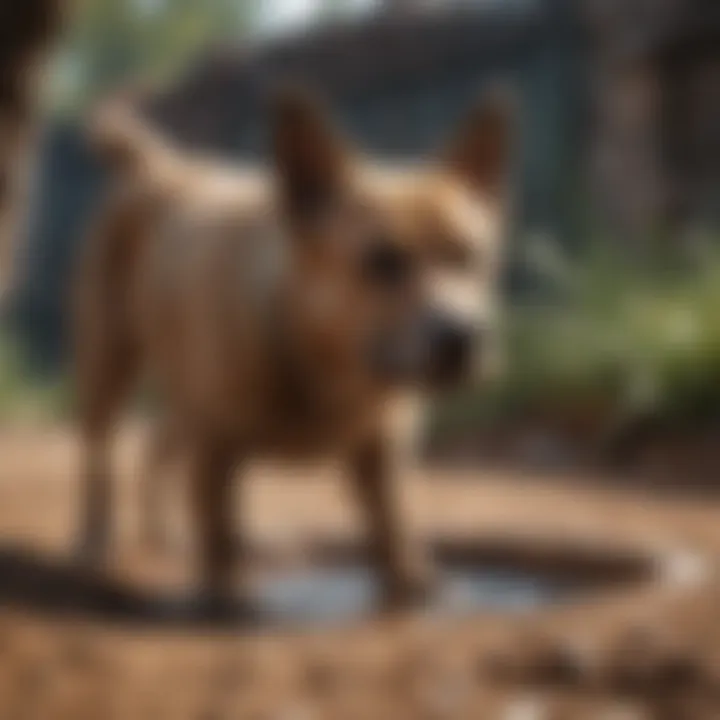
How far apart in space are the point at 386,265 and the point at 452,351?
206mm

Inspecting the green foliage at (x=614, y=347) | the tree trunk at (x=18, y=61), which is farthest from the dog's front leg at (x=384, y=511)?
the green foliage at (x=614, y=347)

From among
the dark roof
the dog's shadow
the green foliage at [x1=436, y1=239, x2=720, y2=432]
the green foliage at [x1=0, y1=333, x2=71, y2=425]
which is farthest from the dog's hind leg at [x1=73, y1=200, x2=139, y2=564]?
the green foliage at [x1=0, y1=333, x2=71, y2=425]

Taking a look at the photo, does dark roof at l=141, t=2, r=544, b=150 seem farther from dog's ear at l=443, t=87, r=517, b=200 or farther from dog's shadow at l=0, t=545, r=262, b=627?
dog's shadow at l=0, t=545, r=262, b=627

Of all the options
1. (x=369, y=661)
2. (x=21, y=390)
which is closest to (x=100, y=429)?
(x=369, y=661)

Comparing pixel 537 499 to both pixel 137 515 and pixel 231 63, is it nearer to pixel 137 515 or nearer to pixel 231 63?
pixel 137 515

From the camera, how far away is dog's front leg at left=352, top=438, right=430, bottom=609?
2111mm

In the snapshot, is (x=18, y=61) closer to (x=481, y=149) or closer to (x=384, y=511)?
(x=481, y=149)

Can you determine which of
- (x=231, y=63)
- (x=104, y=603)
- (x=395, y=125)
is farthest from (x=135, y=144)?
(x=231, y=63)

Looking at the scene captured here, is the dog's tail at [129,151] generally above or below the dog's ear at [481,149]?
above

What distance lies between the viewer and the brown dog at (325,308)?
1.89 meters

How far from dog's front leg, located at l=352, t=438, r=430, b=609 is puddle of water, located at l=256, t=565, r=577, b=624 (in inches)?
1.8

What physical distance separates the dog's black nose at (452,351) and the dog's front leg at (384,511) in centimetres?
35

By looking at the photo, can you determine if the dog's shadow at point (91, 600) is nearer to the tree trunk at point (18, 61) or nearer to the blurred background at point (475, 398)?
the blurred background at point (475, 398)

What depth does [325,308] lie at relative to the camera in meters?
1.94
